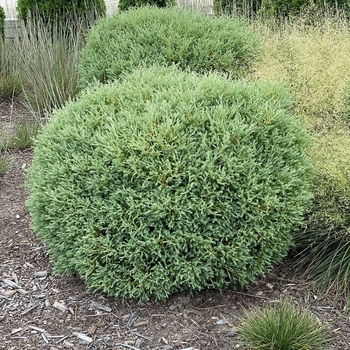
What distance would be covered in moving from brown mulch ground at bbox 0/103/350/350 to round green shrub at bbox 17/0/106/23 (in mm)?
4791

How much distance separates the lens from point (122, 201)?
264cm

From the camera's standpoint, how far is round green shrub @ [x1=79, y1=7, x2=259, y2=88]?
4699 mm

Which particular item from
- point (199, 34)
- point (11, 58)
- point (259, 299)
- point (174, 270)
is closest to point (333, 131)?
point (259, 299)

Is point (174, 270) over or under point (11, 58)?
under

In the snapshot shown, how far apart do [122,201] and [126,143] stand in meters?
0.28

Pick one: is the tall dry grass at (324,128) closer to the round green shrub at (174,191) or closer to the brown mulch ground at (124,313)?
the brown mulch ground at (124,313)

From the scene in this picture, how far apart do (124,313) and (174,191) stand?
27.5 inches

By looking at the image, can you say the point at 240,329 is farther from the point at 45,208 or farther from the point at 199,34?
the point at 199,34

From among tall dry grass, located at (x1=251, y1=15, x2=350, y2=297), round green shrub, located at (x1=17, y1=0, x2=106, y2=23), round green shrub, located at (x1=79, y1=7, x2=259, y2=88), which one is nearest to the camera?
tall dry grass, located at (x1=251, y1=15, x2=350, y2=297)

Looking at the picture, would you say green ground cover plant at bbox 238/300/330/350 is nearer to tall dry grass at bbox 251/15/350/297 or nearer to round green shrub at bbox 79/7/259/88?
tall dry grass at bbox 251/15/350/297

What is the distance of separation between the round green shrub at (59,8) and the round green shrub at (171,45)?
2.35 metres

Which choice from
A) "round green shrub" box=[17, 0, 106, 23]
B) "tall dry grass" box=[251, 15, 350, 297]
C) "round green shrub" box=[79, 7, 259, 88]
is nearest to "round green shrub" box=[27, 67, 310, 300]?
"tall dry grass" box=[251, 15, 350, 297]

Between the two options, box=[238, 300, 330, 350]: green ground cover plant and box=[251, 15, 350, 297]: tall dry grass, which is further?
box=[251, 15, 350, 297]: tall dry grass

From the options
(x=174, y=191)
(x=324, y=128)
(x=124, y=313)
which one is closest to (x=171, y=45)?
(x=324, y=128)
